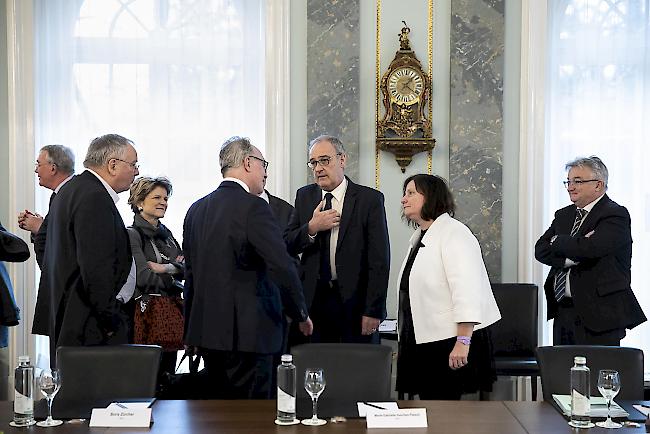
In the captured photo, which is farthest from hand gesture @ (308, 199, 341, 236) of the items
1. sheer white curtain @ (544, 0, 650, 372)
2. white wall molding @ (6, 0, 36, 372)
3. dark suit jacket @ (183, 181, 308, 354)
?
white wall molding @ (6, 0, 36, 372)

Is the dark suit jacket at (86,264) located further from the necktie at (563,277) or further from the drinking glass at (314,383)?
the necktie at (563,277)

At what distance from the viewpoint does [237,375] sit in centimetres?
344

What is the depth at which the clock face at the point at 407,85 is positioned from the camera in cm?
539

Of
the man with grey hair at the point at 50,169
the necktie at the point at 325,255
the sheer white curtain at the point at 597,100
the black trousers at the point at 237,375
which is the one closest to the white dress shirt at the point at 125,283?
the black trousers at the point at 237,375

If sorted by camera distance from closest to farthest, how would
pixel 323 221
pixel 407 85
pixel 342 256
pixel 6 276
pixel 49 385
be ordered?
pixel 49 385, pixel 323 221, pixel 342 256, pixel 6 276, pixel 407 85

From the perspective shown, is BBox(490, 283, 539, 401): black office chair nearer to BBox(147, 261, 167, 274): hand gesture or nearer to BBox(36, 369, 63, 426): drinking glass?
BBox(147, 261, 167, 274): hand gesture

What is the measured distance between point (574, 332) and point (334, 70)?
2.23 meters

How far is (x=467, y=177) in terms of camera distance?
5.46 metres

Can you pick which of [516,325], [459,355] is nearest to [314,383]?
[459,355]

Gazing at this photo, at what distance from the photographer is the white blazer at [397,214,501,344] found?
3367mm

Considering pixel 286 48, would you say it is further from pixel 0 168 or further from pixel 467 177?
pixel 0 168

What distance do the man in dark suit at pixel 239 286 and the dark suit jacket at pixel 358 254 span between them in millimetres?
650

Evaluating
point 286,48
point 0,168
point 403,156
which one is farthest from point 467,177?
point 0,168

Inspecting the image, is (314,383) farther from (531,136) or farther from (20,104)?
(20,104)
